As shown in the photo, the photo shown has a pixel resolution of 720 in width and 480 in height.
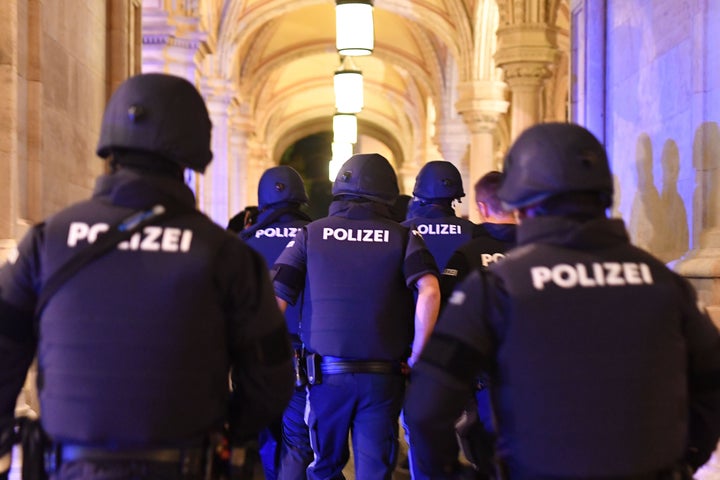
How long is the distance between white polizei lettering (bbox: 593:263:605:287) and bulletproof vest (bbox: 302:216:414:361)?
2.13m

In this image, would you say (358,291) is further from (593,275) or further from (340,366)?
(593,275)

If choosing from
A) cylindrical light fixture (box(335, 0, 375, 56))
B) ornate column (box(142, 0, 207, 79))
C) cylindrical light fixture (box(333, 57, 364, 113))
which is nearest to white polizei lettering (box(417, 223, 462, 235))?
cylindrical light fixture (box(335, 0, 375, 56))

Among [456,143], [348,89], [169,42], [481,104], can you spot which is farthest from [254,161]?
[169,42]

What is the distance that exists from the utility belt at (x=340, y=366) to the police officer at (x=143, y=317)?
1806 mm

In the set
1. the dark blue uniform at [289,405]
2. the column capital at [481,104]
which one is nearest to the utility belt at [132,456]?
the dark blue uniform at [289,405]

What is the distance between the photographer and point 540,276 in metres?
2.40

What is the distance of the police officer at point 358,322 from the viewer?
4.48m

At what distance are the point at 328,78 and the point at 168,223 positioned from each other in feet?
98.1

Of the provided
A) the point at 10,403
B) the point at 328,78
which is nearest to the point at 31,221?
the point at 10,403

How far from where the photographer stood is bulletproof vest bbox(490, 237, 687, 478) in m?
2.37

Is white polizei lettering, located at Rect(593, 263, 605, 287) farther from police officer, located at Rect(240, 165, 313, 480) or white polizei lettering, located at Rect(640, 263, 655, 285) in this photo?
police officer, located at Rect(240, 165, 313, 480)

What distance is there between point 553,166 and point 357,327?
2121 millimetres

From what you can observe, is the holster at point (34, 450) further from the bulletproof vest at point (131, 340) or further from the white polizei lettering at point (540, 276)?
the white polizei lettering at point (540, 276)

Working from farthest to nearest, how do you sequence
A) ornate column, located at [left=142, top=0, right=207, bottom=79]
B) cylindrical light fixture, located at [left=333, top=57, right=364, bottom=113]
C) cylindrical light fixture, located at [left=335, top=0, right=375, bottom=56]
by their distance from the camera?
cylindrical light fixture, located at [left=333, top=57, right=364, bottom=113], ornate column, located at [left=142, top=0, right=207, bottom=79], cylindrical light fixture, located at [left=335, top=0, right=375, bottom=56]
